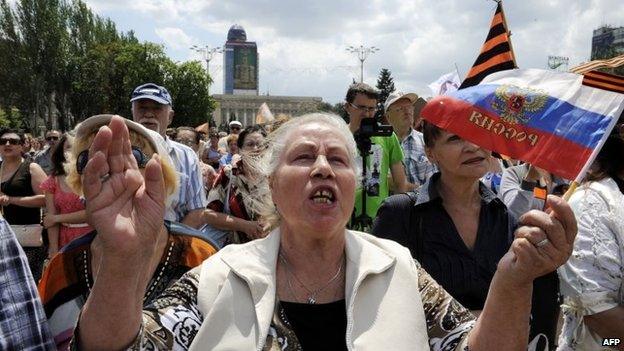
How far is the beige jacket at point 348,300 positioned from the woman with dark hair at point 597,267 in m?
0.90

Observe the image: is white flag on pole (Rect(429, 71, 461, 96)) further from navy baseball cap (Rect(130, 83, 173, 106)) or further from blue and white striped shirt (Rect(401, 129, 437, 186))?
navy baseball cap (Rect(130, 83, 173, 106))

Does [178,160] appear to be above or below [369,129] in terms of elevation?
below

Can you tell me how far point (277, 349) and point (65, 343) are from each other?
A: 738 mm

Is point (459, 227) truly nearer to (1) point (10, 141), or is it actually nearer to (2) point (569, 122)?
(2) point (569, 122)

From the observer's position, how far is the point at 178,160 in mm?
4156

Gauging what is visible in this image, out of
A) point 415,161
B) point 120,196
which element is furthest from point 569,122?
point 415,161

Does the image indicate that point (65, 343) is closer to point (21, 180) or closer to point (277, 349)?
point (277, 349)

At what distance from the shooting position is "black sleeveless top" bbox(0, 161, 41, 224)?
5820mm

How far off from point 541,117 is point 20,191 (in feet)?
17.2

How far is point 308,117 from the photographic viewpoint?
2.38 m

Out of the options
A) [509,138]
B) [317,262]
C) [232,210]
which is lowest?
[232,210]

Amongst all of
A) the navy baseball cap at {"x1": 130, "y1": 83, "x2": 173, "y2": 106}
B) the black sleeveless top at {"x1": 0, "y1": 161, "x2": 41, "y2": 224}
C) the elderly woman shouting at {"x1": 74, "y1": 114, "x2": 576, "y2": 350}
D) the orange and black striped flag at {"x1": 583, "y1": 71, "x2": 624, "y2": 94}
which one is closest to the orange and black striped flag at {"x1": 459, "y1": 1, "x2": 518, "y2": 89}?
the orange and black striped flag at {"x1": 583, "y1": 71, "x2": 624, "y2": 94}

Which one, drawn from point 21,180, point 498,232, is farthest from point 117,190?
point 21,180

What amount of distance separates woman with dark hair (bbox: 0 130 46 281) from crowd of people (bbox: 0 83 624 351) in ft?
11.6
